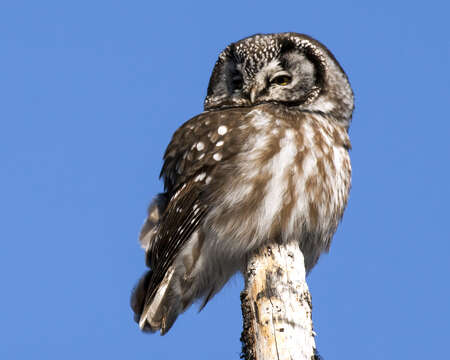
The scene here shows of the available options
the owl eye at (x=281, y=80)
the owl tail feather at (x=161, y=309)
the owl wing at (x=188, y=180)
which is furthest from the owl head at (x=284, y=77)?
the owl tail feather at (x=161, y=309)

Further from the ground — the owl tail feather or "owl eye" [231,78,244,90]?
"owl eye" [231,78,244,90]

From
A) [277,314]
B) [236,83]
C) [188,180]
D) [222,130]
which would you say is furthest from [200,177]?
[277,314]

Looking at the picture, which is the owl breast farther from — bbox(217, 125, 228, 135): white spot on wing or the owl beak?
the owl beak

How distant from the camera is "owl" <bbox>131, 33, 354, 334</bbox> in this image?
400cm

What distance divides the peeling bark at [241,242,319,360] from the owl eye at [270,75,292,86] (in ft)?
4.66

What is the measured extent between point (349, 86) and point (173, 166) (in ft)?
4.66

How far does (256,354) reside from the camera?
3.23 meters

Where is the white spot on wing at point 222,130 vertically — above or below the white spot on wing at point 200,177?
above

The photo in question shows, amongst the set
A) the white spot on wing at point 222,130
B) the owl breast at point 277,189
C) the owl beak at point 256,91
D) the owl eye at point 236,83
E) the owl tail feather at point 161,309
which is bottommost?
the owl tail feather at point 161,309

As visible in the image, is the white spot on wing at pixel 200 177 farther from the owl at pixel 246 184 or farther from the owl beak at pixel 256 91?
the owl beak at pixel 256 91

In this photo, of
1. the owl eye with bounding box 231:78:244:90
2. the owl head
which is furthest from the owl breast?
the owl eye with bounding box 231:78:244:90

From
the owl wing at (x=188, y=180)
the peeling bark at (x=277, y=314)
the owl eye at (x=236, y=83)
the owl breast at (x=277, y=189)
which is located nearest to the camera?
the peeling bark at (x=277, y=314)

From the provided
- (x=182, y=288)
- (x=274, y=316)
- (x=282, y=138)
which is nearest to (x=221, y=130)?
(x=282, y=138)

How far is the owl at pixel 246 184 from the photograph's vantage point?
400 centimetres
